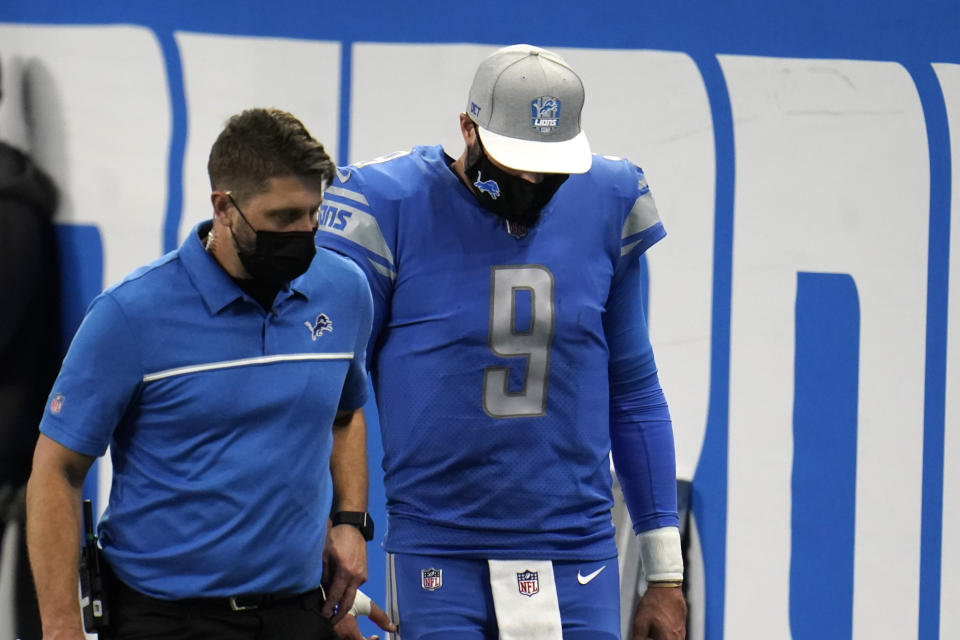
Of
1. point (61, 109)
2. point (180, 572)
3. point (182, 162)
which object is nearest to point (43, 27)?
point (61, 109)

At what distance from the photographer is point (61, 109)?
346 centimetres

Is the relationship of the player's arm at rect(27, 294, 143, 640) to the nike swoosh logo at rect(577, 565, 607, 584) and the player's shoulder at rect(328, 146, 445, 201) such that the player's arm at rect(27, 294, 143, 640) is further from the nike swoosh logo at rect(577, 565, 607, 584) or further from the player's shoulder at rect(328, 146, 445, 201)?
the nike swoosh logo at rect(577, 565, 607, 584)

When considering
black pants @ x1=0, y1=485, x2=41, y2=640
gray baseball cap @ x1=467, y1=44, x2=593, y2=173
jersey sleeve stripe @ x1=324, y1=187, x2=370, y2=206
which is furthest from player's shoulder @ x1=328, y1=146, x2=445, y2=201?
black pants @ x1=0, y1=485, x2=41, y2=640

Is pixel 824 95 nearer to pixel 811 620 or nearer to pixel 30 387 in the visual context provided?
pixel 811 620

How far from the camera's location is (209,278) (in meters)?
1.91

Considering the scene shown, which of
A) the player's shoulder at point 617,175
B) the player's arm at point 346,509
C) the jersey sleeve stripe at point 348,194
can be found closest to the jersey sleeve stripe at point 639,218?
the player's shoulder at point 617,175

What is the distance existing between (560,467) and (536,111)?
1.84 feet

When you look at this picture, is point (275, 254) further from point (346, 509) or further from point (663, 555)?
point (663, 555)

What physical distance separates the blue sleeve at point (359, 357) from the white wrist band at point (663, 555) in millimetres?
580

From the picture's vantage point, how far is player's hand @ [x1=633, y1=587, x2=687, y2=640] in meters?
2.30

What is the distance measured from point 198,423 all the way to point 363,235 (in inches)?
17.7

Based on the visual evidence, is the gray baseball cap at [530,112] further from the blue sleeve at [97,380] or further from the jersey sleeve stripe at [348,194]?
the blue sleeve at [97,380]

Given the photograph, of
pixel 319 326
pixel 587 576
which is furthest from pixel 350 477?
pixel 587 576

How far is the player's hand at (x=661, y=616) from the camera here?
2.30 meters
